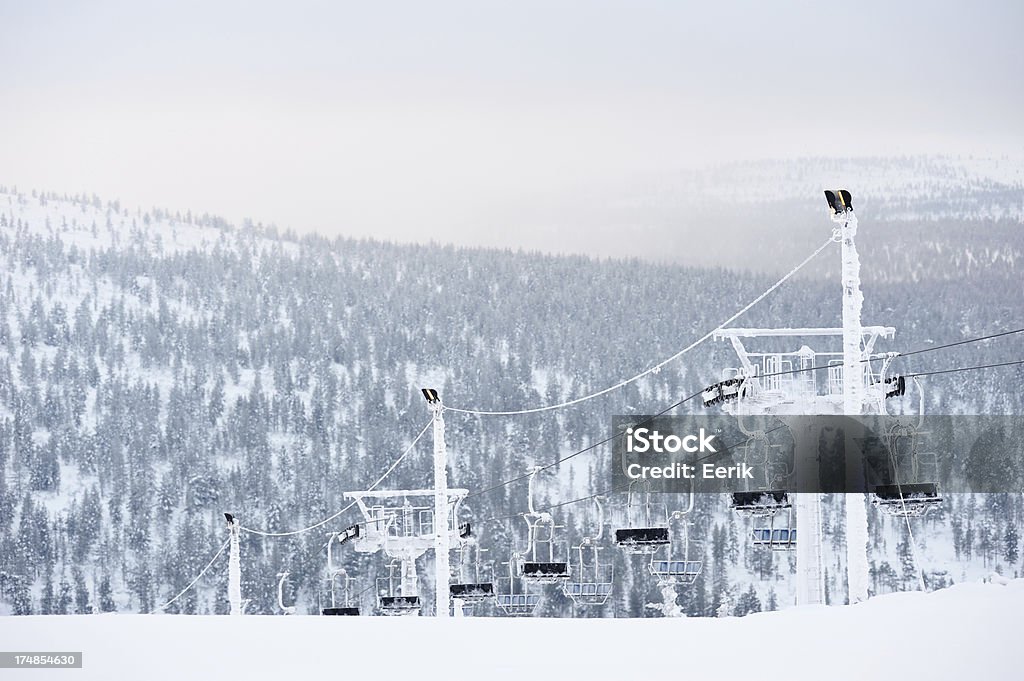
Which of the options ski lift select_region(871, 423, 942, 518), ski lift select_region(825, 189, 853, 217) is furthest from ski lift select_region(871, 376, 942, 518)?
ski lift select_region(825, 189, 853, 217)

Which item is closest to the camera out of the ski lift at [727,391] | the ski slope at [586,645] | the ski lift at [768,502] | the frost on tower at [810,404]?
the ski slope at [586,645]

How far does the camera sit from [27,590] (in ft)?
574

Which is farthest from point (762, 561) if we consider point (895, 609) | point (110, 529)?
point (895, 609)

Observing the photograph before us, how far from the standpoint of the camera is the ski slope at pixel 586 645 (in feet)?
51.8

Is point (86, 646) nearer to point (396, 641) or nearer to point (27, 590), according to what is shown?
point (396, 641)

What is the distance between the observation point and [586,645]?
1672 centimetres

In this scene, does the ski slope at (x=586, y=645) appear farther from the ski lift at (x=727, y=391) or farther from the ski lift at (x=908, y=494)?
the ski lift at (x=727, y=391)

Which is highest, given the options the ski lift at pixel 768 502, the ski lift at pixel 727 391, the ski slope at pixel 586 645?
the ski lift at pixel 727 391

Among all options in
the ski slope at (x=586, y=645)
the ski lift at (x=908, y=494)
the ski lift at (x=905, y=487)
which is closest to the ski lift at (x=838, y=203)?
the ski lift at (x=905, y=487)

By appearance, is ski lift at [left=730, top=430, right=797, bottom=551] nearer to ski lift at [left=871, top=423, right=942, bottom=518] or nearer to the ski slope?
ski lift at [left=871, top=423, right=942, bottom=518]

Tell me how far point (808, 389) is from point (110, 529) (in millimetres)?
151923

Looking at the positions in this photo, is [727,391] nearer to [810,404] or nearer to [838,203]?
[810,404]

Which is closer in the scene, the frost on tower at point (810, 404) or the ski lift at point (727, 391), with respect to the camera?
the frost on tower at point (810, 404)

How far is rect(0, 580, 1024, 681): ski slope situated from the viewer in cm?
1578
